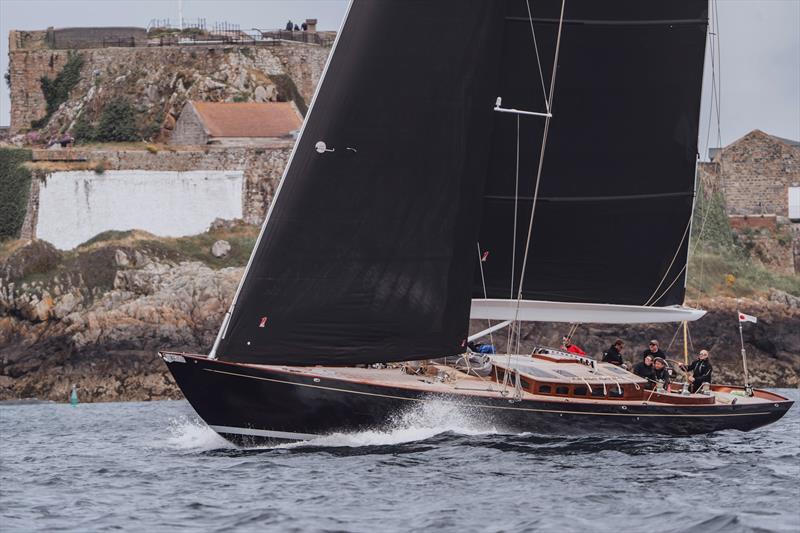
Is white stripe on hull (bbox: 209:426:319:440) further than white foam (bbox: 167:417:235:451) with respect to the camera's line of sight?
No

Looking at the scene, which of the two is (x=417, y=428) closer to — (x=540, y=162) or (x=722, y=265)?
(x=540, y=162)

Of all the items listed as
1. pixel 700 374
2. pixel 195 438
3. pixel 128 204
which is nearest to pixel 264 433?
pixel 195 438

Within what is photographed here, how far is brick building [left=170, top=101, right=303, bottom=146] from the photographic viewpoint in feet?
208

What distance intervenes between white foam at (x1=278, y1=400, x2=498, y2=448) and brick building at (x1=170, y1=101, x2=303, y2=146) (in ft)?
126

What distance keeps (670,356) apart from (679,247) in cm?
2389

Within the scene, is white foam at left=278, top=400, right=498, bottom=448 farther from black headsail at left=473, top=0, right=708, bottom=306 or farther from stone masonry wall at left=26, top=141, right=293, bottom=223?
stone masonry wall at left=26, top=141, right=293, bottom=223

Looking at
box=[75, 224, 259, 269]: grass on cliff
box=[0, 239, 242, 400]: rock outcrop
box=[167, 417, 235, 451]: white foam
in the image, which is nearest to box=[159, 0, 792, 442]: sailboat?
box=[167, 417, 235, 451]: white foam

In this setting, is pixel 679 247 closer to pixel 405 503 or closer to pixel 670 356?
pixel 405 503

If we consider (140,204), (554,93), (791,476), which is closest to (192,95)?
(140,204)

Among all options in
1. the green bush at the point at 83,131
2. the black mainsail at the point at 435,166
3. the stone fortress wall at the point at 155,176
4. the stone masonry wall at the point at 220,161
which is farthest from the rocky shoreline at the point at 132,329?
the black mainsail at the point at 435,166

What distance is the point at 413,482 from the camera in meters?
21.7

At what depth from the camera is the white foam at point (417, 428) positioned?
2542cm

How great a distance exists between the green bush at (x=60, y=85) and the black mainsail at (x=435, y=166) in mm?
49461

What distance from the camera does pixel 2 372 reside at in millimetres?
49438
